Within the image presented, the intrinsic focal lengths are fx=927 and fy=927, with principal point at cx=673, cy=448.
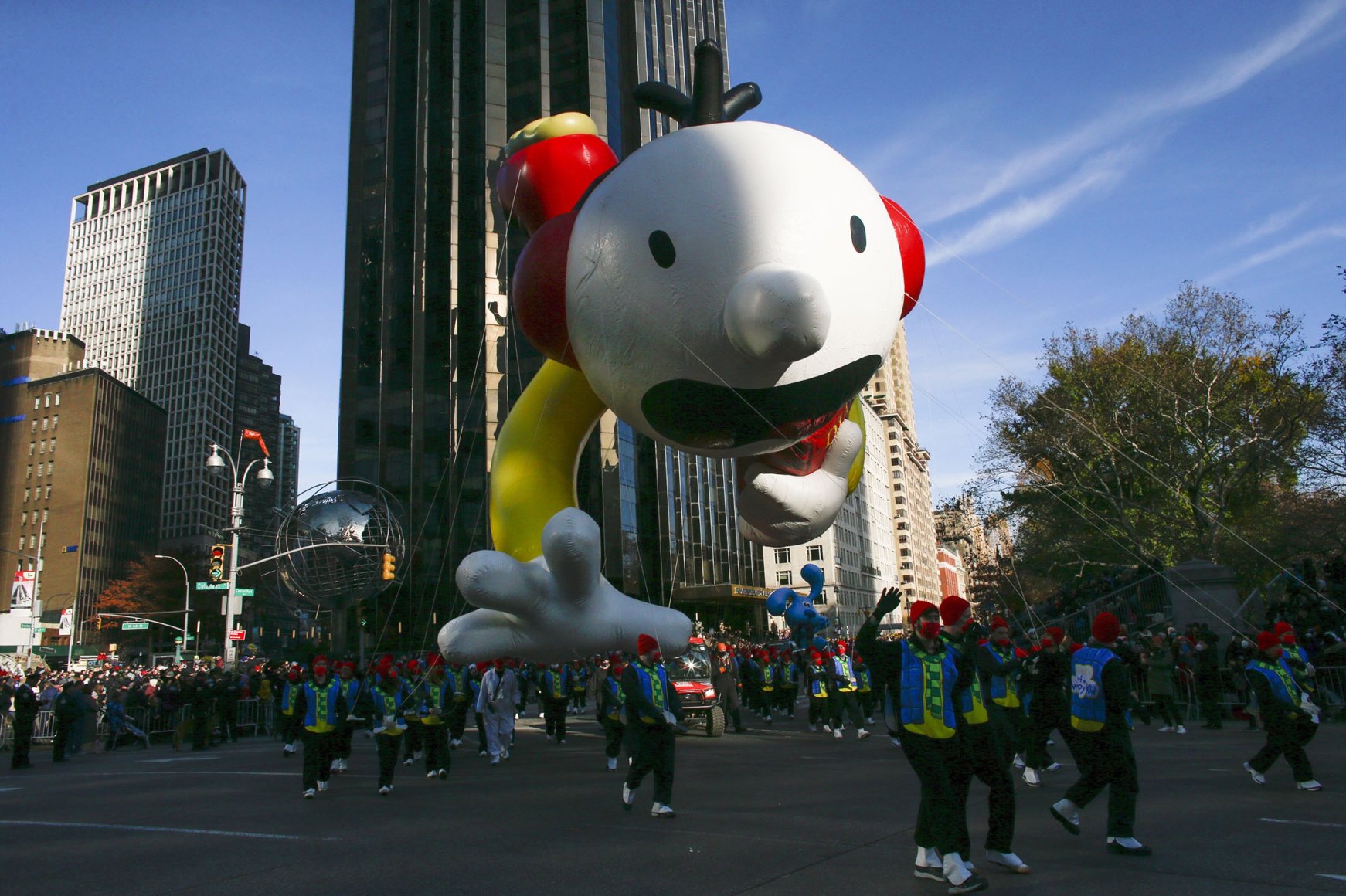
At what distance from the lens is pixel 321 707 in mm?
10039

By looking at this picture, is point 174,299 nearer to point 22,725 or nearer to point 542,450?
point 22,725

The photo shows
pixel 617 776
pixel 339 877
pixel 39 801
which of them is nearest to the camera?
pixel 339 877

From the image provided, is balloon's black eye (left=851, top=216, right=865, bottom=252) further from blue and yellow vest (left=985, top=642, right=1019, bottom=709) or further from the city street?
blue and yellow vest (left=985, top=642, right=1019, bottom=709)

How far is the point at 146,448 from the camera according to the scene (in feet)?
309

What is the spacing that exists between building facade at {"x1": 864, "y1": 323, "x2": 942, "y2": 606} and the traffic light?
74.9 meters

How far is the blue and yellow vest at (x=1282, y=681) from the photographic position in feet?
27.0

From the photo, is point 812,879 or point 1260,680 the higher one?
point 1260,680

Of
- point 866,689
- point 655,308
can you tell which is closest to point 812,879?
point 655,308

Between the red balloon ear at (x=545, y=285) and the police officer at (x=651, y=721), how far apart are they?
2657mm

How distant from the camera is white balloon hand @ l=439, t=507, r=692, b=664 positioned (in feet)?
23.6

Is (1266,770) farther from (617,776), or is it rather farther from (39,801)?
(39,801)

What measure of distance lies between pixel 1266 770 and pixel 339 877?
8220 mm

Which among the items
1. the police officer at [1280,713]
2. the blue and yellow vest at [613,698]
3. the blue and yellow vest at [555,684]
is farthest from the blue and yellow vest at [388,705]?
the police officer at [1280,713]

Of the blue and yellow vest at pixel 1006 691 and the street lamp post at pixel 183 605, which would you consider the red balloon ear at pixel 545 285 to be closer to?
the blue and yellow vest at pixel 1006 691
